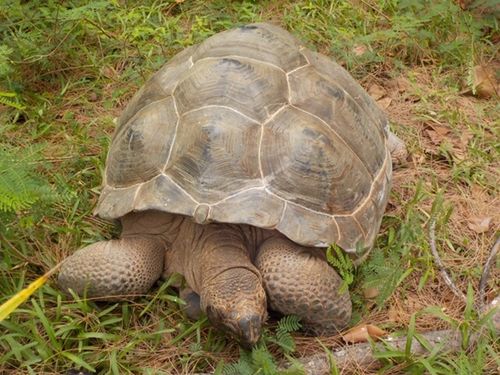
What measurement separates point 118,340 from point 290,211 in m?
1.14

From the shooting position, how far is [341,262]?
344 centimetres

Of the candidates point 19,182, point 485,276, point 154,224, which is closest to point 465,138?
point 485,276

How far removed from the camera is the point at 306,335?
348 centimetres

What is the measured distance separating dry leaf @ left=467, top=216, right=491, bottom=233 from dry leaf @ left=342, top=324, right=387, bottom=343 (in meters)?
1.16

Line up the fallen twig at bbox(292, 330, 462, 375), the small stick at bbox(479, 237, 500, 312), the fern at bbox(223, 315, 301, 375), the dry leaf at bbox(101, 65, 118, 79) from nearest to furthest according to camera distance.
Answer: the fern at bbox(223, 315, 301, 375)
the fallen twig at bbox(292, 330, 462, 375)
the small stick at bbox(479, 237, 500, 312)
the dry leaf at bbox(101, 65, 118, 79)

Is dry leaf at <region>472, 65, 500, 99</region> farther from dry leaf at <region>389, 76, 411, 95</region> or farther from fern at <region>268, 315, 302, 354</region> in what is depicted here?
fern at <region>268, 315, 302, 354</region>

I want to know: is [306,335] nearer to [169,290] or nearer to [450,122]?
[169,290]

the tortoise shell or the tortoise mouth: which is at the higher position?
the tortoise shell

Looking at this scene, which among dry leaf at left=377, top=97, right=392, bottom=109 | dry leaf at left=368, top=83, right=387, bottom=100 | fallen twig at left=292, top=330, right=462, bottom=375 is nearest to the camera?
fallen twig at left=292, top=330, right=462, bottom=375

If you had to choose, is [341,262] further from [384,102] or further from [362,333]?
[384,102]

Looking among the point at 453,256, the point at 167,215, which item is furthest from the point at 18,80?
the point at 453,256

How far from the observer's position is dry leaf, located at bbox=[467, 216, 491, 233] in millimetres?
4191

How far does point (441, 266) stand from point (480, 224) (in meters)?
0.55

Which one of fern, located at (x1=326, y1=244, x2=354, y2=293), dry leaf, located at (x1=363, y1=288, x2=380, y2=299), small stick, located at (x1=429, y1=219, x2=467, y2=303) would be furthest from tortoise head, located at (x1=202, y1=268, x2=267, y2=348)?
small stick, located at (x1=429, y1=219, x2=467, y2=303)
